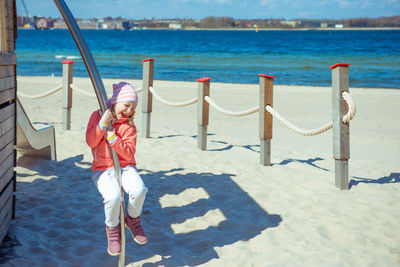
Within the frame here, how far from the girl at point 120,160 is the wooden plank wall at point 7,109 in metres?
0.82

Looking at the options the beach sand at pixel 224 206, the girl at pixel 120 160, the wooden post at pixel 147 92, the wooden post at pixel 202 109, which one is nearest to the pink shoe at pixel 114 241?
the girl at pixel 120 160

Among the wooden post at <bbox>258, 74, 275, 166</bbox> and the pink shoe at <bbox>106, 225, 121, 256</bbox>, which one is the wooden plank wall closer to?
the pink shoe at <bbox>106, 225, 121, 256</bbox>

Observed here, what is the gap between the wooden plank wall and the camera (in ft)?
11.3

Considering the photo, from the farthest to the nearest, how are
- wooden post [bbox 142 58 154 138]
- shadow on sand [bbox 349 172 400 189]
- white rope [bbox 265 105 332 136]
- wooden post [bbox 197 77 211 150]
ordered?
wooden post [bbox 142 58 154 138] → wooden post [bbox 197 77 211 150] → shadow on sand [bbox 349 172 400 189] → white rope [bbox 265 105 332 136]

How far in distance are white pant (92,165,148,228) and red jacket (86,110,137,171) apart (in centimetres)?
7

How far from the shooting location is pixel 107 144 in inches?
125

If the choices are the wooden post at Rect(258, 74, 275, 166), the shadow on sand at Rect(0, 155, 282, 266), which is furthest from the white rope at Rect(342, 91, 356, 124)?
the shadow on sand at Rect(0, 155, 282, 266)

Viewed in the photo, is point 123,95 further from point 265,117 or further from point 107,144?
point 265,117

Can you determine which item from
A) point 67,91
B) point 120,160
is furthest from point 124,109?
point 67,91

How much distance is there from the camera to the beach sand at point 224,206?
11.6 feet

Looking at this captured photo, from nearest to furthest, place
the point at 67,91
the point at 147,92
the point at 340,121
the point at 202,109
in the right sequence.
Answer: the point at 340,121
the point at 202,109
the point at 147,92
the point at 67,91

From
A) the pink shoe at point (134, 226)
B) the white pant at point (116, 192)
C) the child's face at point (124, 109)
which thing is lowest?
the pink shoe at point (134, 226)

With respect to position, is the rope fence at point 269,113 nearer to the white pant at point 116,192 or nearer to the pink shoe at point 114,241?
the white pant at point 116,192

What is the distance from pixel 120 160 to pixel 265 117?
3121mm
